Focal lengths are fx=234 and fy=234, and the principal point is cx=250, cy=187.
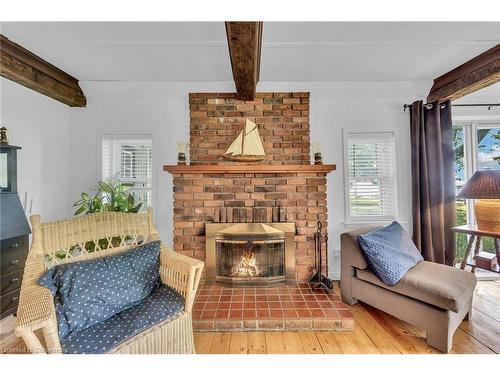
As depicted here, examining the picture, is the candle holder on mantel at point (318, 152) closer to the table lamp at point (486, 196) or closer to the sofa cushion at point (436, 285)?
the sofa cushion at point (436, 285)

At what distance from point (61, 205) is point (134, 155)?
1.02 meters

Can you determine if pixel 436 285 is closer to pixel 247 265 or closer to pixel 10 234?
pixel 247 265

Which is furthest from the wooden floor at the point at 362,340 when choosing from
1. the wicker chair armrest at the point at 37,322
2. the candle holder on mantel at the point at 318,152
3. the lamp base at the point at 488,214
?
the candle holder on mantel at the point at 318,152

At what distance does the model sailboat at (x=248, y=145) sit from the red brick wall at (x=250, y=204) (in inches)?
8.3

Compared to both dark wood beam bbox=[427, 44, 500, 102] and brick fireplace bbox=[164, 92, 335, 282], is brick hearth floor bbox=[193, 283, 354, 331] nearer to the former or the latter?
brick fireplace bbox=[164, 92, 335, 282]

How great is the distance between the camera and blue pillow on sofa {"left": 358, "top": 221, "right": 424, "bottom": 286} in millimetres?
1889

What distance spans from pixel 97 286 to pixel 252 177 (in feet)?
5.65

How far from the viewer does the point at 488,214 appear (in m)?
2.21

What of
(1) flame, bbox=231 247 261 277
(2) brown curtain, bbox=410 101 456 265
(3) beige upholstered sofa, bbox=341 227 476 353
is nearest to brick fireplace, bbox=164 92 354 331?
(1) flame, bbox=231 247 261 277

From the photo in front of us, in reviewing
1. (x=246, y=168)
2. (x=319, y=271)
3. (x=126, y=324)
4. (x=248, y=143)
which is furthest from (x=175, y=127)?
(x=319, y=271)

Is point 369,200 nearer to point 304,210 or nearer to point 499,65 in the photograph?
point 304,210

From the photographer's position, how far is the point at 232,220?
2.60m

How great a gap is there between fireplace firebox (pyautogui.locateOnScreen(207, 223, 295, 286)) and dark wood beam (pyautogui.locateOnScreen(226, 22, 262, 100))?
1.46 m
